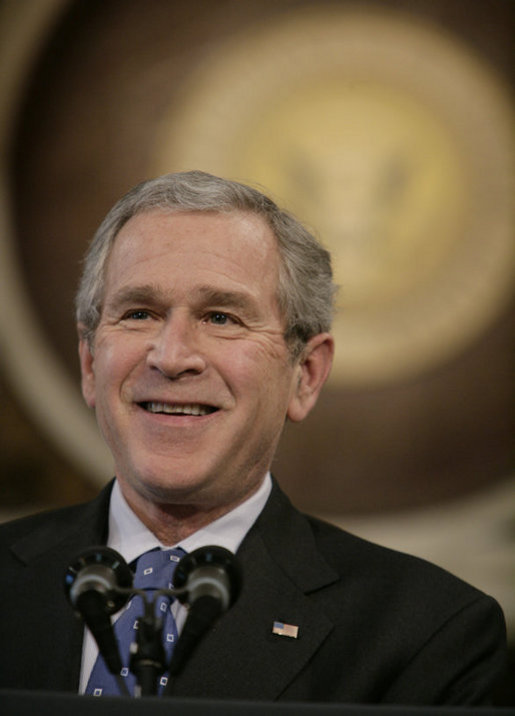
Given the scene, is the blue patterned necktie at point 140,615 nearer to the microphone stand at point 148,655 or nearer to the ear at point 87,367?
the ear at point 87,367

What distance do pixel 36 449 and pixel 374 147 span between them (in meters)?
2.01

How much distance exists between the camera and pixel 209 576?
1.43 m

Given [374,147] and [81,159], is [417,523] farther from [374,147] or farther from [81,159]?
[81,159]

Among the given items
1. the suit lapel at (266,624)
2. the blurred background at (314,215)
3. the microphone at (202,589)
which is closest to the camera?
the microphone at (202,589)

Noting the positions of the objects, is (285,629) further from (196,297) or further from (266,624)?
(196,297)

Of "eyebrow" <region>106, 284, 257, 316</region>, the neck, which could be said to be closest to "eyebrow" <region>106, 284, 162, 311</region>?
"eyebrow" <region>106, 284, 257, 316</region>

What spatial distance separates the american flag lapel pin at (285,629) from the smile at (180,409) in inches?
18.7

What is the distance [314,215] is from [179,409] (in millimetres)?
2396

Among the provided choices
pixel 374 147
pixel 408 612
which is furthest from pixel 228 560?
pixel 374 147

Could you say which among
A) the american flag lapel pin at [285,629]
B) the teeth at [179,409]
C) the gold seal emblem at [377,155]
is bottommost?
the american flag lapel pin at [285,629]

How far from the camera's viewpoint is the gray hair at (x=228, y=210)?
227 centimetres

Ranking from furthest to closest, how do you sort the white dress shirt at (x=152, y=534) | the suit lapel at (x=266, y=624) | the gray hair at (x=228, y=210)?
the gray hair at (x=228, y=210)
the white dress shirt at (x=152, y=534)
the suit lapel at (x=266, y=624)

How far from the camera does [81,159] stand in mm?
4301

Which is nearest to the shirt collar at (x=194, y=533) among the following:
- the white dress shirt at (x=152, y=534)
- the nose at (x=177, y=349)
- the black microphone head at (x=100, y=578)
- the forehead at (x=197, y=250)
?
the white dress shirt at (x=152, y=534)
